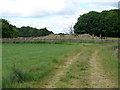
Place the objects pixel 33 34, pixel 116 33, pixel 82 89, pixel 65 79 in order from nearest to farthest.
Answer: pixel 82 89 → pixel 65 79 → pixel 116 33 → pixel 33 34

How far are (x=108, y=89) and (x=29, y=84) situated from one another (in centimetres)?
291

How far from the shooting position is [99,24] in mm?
104438

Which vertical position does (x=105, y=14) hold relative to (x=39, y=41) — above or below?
above

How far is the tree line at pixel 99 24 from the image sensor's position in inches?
3984

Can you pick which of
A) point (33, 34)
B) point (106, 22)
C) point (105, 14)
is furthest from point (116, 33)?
point (33, 34)

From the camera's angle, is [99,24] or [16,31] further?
[16,31]

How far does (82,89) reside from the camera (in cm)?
985

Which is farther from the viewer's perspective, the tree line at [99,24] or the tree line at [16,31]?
the tree line at [99,24]

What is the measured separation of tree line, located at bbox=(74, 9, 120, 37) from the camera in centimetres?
10120

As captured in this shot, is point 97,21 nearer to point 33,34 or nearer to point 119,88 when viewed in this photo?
point 33,34

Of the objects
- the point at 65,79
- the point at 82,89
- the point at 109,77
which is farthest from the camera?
the point at 109,77

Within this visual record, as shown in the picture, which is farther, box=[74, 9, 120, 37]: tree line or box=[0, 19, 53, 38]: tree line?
box=[74, 9, 120, 37]: tree line

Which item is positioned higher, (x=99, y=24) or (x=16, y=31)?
(x=99, y=24)

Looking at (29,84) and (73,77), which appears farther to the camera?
(73,77)
